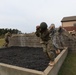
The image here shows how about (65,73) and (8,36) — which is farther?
(8,36)

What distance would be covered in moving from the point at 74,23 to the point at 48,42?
3943cm

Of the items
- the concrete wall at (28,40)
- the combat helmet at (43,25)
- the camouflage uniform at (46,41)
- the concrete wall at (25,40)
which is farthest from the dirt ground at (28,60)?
the concrete wall at (25,40)

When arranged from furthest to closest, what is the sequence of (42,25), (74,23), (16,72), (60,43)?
(74,23), (60,43), (16,72), (42,25)

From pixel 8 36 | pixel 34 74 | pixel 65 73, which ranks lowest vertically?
pixel 65 73

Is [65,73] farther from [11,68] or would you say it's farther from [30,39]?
[30,39]

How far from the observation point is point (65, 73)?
4.58m

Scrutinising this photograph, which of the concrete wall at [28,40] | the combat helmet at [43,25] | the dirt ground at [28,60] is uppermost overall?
the combat helmet at [43,25]

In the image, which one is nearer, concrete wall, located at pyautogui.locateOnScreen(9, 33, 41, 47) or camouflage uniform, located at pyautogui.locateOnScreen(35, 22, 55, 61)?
camouflage uniform, located at pyautogui.locateOnScreen(35, 22, 55, 61)

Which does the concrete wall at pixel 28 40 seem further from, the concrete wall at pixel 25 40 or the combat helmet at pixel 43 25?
the combat helmet at pixel 43 25

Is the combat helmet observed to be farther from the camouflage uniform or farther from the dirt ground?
the dirt ground

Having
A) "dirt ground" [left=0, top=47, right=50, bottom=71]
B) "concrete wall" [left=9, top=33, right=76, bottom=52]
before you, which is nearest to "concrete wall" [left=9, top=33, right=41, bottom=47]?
"concrete wall" [left=9, top=33, right=76, bottom=52]

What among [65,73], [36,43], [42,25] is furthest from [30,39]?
[42,25]

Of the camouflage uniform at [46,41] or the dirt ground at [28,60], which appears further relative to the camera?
the dirt ground at [28,60]

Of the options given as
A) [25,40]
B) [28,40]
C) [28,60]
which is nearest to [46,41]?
[28,60]
